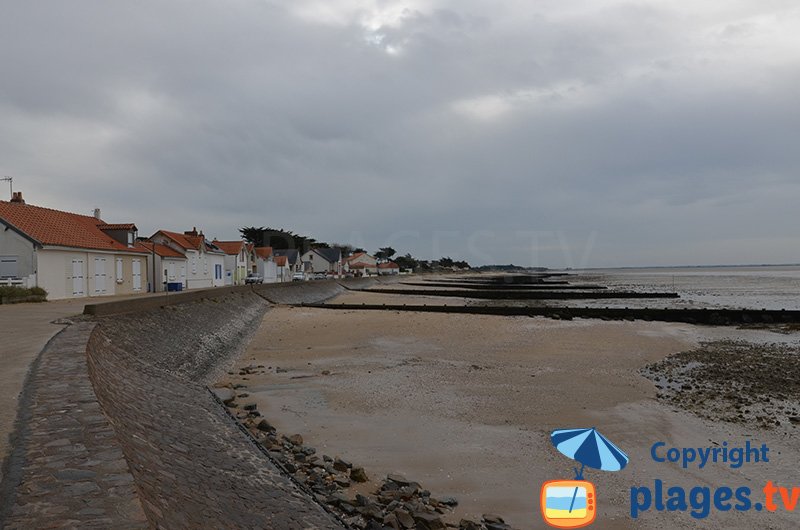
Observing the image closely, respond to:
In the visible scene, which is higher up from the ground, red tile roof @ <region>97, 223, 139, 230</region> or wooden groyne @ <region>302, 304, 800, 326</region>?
red tile roof @ <region>97, 223, 139, 230</region>

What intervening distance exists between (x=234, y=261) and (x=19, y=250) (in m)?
30.7

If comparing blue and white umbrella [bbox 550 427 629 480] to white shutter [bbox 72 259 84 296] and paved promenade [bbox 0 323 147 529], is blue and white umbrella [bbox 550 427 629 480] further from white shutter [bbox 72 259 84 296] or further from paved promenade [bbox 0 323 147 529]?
white shutter [bbox 72 259 84 296]

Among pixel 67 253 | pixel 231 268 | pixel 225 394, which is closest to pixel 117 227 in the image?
pixel 67 253

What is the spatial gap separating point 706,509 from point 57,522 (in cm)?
674

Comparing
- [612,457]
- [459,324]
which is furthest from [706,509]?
[459,324]

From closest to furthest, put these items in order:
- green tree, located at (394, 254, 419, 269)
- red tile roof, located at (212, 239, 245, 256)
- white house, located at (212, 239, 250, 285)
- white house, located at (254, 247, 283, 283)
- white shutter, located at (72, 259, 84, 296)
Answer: white shutter, located at (72, 259, 84, 296) < white house, located at (212, 239, 250, 285) < red tile roof, located at (212, 239, 245, 256) < white house, located at (254, 247, 283, 283) < green tree, located at (394, 254, 419, 269)

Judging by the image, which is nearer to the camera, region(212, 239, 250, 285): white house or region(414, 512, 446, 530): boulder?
region(414, 512, 446, 530): boulder

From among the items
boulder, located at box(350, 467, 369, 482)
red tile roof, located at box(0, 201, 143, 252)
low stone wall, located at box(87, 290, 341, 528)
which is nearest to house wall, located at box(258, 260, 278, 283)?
red tile roof, located at box(0, 201, 143, 252)

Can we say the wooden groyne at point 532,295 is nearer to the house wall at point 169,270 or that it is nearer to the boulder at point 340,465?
the house wall at point 169,270

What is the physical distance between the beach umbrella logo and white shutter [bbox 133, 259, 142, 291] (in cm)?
2967

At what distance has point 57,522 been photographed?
350 centimetres

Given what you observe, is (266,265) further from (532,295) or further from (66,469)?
(66,469)

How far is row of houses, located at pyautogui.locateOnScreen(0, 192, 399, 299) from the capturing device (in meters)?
22.3

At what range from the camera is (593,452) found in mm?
7402
